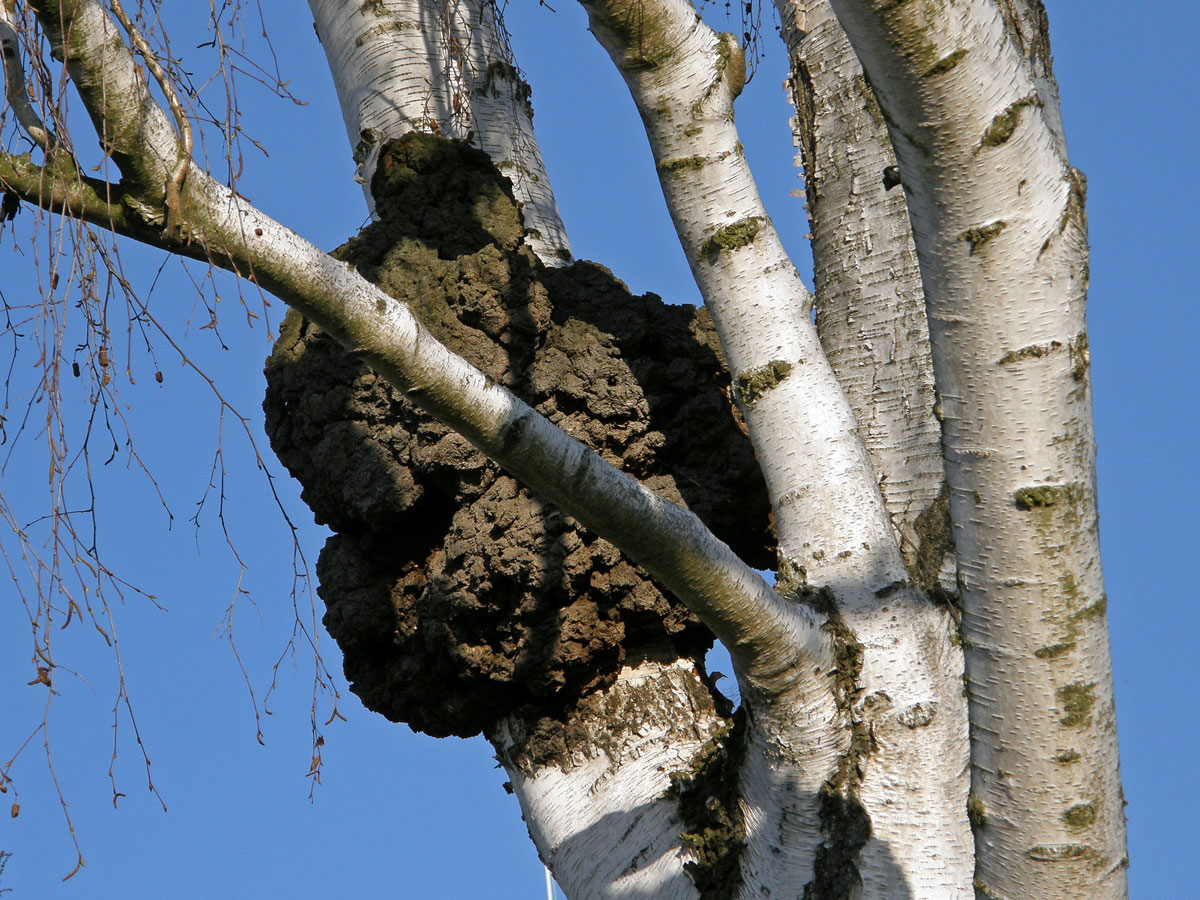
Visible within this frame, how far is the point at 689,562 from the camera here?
6.19 feet

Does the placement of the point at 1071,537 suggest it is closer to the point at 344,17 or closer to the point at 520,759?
the point at 520,759

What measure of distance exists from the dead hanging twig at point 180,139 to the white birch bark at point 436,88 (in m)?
1.48

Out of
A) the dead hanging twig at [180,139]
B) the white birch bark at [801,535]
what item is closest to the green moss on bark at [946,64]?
the white birch bark at [801,535]

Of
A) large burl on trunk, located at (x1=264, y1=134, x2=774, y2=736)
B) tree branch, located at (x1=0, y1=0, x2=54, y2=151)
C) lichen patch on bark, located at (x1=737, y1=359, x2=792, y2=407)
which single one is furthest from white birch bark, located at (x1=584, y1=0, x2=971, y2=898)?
tree branch, located at (x1=0, y1=0, x2=54, y2=151)

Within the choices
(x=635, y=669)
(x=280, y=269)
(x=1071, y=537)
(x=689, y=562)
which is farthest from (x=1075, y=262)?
(x=635, y=669)

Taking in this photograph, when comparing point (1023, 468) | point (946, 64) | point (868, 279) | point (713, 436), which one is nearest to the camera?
point (946, 64)

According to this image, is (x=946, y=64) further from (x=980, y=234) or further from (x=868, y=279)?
(x=868, y=279)

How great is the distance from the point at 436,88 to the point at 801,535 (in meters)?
1.70

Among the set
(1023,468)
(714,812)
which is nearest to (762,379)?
(1023,468)

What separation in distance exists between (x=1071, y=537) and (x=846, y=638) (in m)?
0.65

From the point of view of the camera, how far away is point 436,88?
319cm

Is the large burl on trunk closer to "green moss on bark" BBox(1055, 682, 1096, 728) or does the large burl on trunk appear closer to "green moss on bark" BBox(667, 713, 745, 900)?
"green moss on bark" BBox(667, 713, 745, 900)

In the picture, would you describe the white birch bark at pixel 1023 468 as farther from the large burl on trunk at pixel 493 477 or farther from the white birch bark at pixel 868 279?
the large burl on trunk at pixel 493 477

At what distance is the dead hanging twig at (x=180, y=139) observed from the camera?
1.62 m
